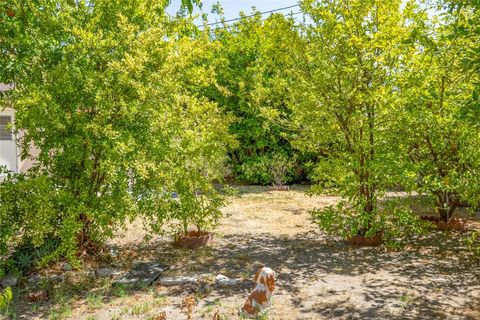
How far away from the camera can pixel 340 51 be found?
6.03 metres

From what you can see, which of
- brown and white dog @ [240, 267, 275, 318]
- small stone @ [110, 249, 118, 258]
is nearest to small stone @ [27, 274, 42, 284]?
small stone @ [110, 249, 118, 258]

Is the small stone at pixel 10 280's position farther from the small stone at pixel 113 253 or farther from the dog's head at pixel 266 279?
the dog's head at pixel 266 279

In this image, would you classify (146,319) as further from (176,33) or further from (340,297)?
(176,33)

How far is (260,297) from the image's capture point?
159 inches

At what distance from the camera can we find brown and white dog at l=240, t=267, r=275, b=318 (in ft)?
13.0

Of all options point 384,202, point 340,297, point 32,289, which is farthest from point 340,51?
point 32,289

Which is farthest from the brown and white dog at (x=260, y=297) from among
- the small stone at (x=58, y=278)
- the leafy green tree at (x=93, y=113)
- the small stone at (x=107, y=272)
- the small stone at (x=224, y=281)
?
the small stone at (x=58, y=278)

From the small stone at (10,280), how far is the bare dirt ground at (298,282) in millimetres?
270

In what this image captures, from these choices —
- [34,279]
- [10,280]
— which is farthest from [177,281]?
[10,280]

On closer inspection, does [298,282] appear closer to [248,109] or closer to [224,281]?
[224,281]

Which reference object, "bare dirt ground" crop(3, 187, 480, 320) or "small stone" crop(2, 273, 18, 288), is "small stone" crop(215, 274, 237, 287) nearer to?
"bare dirt ground" crop(3, 187, 480, 320)

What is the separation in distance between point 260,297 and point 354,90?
131 inches

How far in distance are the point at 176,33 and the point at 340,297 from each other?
474 centimetres

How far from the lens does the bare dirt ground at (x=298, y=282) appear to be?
4109 mm
